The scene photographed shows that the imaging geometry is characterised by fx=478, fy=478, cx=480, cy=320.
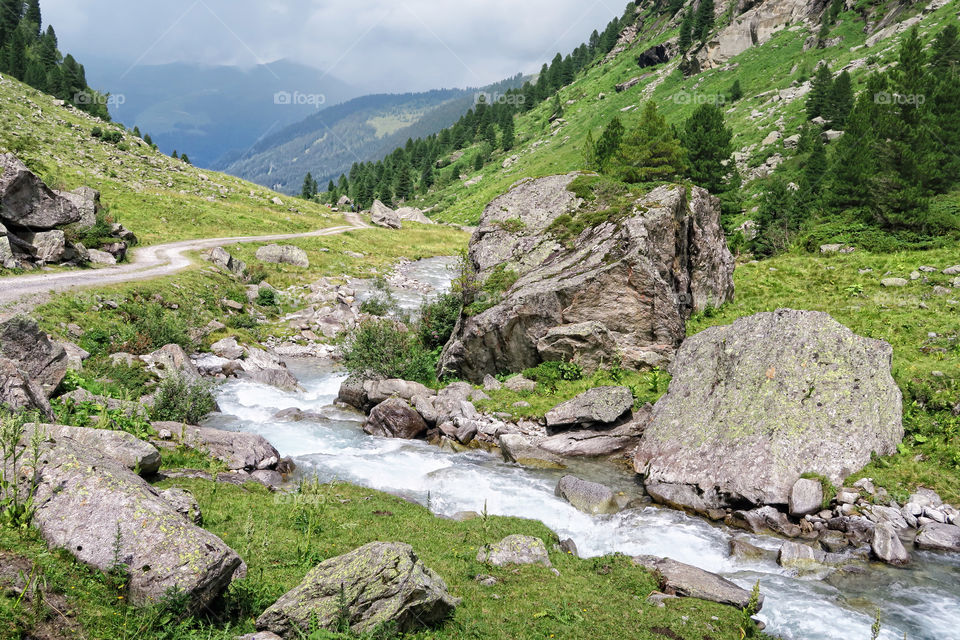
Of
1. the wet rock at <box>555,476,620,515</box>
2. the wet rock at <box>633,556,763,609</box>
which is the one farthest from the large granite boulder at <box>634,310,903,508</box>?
the wet rock at <box>633,556,763,609</box>

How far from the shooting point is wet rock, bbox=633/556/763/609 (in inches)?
438

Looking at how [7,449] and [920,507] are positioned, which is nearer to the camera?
[7,449]

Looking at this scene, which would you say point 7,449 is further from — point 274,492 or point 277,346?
point 277,346

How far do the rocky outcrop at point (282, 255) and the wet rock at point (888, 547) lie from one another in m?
57.4

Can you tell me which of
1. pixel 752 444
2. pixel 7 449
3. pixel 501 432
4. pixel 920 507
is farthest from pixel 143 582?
pixel 920 507

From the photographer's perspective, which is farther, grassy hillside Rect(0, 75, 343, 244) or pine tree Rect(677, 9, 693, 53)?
pine tree Rect(677, 9, 693, 53)

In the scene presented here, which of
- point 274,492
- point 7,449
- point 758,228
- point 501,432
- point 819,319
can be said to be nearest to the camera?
point 7,449

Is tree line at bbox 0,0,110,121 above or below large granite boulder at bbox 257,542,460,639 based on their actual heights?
above

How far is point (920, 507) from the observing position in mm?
15125

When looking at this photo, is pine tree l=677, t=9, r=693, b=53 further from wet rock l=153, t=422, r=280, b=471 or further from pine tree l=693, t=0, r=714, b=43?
wet rock l=153, t=422, r=280, b=471

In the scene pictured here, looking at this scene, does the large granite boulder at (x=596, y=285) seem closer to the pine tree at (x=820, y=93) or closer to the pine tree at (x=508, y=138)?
the pine tree at (x=820, y=93)

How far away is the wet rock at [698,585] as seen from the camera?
36.5 ft

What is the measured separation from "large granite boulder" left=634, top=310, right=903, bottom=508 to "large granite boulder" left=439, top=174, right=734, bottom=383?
506cm

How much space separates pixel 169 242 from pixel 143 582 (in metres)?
58.1
